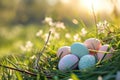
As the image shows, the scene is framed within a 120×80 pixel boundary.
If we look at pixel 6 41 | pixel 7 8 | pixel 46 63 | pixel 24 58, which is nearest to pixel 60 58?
pixel 46 63

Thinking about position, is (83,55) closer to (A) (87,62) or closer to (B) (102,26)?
(A) (87,62)

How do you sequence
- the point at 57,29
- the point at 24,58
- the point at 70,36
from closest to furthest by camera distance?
the point at 24,58
the point at 70,36
the point at 57,29

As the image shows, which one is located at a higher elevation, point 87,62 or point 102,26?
point 102,26

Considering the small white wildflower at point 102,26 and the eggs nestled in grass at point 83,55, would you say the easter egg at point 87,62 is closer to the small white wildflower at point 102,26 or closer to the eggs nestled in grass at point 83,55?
the eggs nestled in grass at point 83,55

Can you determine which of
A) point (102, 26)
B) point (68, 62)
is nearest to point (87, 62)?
point (68, 62)

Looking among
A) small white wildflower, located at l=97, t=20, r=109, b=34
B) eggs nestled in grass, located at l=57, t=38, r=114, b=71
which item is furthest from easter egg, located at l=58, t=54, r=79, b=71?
small white wildflower, located at l=97, t=20, r=109, b=34

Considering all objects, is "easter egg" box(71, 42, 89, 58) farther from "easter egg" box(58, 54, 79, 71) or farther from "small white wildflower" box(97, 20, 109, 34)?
"small white wildflower" box(97, 20, 109, 34)

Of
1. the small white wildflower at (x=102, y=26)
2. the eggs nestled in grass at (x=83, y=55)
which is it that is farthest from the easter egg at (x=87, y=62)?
the small white wildflower at (x=102, y=26)

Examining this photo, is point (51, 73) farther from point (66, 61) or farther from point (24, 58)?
point (24, 58)
